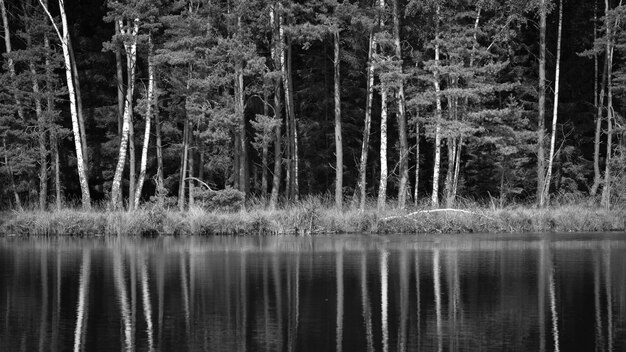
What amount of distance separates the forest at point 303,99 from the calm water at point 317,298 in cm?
1079

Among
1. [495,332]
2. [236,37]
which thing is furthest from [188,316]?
[236,37]

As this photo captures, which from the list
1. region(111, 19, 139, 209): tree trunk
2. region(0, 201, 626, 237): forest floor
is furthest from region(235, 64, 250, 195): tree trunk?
region(0, 201, 626, 237): forest floor

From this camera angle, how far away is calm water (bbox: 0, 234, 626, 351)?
12109mm

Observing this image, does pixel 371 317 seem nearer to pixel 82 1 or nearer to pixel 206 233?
pixel 206 233

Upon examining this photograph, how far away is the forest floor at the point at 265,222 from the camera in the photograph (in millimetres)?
30812

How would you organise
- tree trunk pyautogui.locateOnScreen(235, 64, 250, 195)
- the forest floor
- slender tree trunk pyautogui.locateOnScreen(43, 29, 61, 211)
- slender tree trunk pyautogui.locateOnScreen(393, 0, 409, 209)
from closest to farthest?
the forest floor
slender tree trunk pyautogui.locateOnScreen(393, 0, 409, 209)
tree trunk pyautogui.locateOnScreen(235, 64, 250, 195)
slender tree trunk pyautogui.locateOnScreen(43, 29, 61, 211)

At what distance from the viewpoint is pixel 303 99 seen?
148ft

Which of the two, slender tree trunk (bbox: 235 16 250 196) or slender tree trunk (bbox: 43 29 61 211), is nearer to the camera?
slender tree trunk (bbox: 235 16 250 196)

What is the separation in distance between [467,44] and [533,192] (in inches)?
468

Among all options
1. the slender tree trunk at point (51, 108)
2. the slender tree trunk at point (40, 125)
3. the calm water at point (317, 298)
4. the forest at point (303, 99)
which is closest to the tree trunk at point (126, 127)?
the forest at point (303, 99)

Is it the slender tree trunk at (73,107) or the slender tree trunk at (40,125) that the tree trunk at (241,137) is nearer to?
the slender tree trunk at (73,107)

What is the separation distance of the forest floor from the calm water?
5200mm

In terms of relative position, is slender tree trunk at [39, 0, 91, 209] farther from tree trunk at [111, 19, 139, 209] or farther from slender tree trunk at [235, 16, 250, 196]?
slender tree trunk at [235, 16, 250, 196]

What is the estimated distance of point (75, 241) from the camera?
93.4 feet
